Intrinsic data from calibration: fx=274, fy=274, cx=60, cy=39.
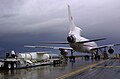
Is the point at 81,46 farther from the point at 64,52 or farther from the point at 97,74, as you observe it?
the point at 97,74

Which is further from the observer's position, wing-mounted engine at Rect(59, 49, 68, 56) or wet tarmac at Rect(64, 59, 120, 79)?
wing-mounted engine at Rect(59, 49, 68, 56)

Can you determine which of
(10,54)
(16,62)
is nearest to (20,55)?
(10,54)

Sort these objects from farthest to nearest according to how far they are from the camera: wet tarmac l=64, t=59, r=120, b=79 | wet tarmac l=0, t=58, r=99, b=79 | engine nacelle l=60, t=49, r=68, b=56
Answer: engine nacelle l=60, t=49, r=68, b=56 < wet tarmac l=0, t=58, r=99, b=79 < wet tarmac l=64, t=59, r=120, b=79

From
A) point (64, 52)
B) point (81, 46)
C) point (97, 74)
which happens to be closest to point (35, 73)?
point (97, 74)

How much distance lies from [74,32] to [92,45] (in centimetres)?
1363

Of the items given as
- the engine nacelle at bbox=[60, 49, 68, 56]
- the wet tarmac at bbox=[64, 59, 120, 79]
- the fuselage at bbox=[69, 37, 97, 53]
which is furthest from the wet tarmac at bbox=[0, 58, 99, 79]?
the engine nacelle at bbox=[60, 49, 68, 56]

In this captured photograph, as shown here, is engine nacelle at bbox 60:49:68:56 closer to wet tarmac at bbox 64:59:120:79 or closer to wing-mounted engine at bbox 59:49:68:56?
wing-mounted engine at bbox 59:49:68:56

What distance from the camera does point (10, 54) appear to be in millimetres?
37938

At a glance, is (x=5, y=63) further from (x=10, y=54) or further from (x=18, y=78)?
(x=18, y=78)

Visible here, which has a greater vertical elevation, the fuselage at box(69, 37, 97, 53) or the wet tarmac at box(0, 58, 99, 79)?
the fuselage at box(69, 37, 97, 53)

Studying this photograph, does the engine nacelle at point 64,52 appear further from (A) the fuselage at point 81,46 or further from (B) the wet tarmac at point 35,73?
(B) the wet tarmac at point 35,73

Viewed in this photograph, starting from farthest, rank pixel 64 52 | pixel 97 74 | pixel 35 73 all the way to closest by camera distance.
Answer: pixel 64 52, pixel 35 73, pixel 97 74

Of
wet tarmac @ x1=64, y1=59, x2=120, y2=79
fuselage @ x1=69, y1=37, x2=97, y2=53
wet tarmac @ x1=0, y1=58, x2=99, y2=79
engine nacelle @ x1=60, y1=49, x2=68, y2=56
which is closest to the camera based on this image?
wet tarmac @ x1=64, y1=59, x2=120, y2=79

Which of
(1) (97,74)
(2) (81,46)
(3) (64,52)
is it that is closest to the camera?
(1) (97,74)
